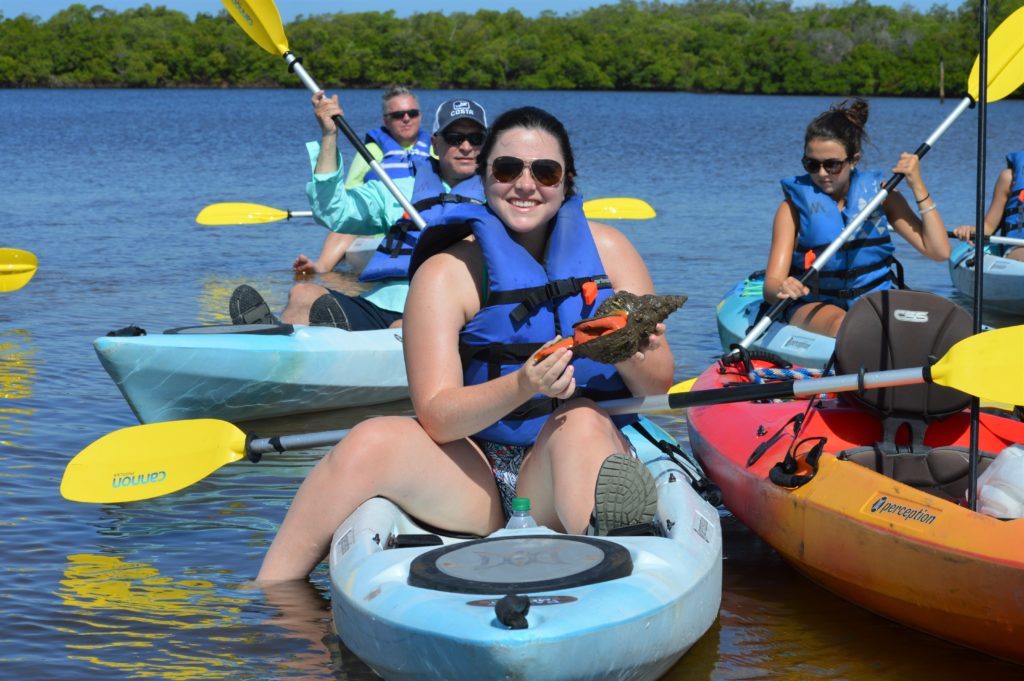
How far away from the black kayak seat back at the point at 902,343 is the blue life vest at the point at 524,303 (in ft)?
2.87

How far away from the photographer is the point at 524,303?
3.22m

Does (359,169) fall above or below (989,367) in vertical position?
above

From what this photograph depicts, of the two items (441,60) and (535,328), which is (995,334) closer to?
(535,328)

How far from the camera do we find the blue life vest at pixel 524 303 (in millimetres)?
3211

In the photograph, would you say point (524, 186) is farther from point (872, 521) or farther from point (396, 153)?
point (396, 153)

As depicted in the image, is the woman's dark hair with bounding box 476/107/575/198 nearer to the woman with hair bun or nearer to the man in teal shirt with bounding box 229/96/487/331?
the man in teal shirt with bounding box 229/96/487/331

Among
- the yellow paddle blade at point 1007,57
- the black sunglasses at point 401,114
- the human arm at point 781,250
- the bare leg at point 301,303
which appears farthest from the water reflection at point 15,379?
the yellow paddle blade at point 1007,57

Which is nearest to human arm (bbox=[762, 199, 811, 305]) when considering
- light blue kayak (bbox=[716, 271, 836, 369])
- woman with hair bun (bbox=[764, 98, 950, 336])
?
woman with hair bun (bbox=[764, 98, 950, 336])

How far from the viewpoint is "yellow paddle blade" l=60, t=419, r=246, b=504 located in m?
4.03

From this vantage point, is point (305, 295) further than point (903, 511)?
Yes

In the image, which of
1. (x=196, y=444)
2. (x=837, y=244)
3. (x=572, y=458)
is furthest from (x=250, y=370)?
(x=572, y=458)

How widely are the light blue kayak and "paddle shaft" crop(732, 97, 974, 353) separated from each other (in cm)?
7

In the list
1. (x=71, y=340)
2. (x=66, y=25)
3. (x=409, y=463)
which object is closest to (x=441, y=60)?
(x=66, y=25)

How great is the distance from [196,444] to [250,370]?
137 centimetres
